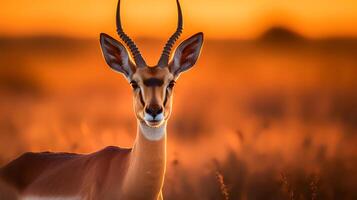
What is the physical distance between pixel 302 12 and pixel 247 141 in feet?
60.6

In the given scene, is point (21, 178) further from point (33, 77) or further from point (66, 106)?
point (33, 77)

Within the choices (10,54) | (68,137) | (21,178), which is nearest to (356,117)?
(68,137)

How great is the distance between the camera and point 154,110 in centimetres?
1123

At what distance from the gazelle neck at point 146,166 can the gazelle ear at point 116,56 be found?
806 mm

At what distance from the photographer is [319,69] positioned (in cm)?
2608

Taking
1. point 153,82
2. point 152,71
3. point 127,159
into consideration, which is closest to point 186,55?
point 152,71

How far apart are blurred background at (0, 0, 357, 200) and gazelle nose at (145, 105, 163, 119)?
236 centimetres

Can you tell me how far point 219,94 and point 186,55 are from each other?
974 centimetres

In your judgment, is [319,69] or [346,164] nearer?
[346,164]

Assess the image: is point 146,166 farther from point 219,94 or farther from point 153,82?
point 219,94

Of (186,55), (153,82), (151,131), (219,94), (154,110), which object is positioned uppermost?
(186,55)

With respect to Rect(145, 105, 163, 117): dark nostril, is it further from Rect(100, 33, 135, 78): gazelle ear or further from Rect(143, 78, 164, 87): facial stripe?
Rect(100, 33, 135, 78): gazelle ear

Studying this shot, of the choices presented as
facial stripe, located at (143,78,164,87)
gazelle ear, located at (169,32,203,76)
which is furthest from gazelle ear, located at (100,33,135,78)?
facial stripe, located at (143,78,164,87)

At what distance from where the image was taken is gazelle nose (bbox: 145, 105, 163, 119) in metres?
11.2
